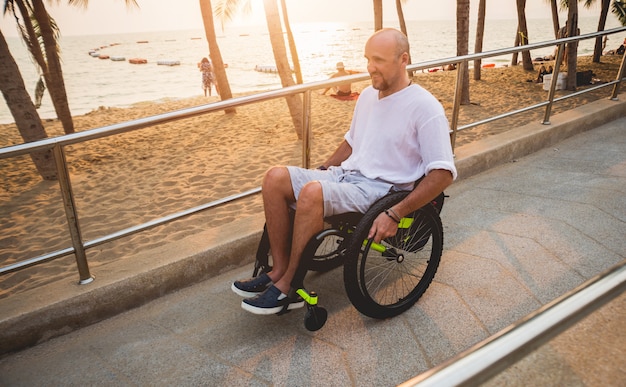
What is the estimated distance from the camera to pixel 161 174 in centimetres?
688

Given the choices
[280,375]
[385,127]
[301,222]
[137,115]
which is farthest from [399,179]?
[137,115]

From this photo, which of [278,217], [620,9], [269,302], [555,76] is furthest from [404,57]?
[620,9]

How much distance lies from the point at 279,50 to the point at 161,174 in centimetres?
334

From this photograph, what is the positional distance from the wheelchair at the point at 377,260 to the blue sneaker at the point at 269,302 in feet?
0.17

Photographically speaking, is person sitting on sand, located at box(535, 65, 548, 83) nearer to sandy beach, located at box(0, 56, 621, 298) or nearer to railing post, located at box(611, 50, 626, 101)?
sandy beach, located at box(0, 56, 621, 298)

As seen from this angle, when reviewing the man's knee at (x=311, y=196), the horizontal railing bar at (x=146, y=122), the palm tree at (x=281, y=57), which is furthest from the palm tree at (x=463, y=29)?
the man's knee at (x=311, y=196)

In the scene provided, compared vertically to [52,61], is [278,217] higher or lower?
lower

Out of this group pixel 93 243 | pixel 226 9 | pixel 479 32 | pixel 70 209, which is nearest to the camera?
pixel 70 209

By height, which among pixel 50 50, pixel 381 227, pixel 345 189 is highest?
pixel 50 50

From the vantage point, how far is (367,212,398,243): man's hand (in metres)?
2.08

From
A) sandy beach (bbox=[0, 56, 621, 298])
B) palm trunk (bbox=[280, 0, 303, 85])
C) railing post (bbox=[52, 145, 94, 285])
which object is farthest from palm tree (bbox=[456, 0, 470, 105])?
railing post (bbox=[52, 145, 94, 285])

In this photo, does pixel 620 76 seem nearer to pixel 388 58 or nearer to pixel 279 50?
pixel 388 58

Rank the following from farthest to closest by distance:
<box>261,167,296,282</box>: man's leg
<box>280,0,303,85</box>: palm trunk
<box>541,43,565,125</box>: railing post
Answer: <box>280,0,303,85</box>: palm trunk
<box>541,43,565,125</box>: railing post
<box>261,167,296,282</box>: man's leg

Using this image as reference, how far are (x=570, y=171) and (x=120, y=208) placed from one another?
5.00 metres
